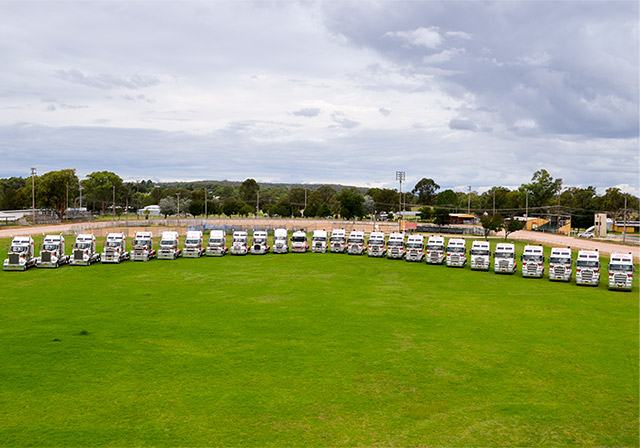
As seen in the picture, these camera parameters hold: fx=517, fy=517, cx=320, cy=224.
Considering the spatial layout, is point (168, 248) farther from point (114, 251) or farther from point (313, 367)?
point (313, 367)

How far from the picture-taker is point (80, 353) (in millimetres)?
21672

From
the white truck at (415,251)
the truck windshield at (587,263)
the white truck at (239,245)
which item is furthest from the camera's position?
the white truck at (239,245)

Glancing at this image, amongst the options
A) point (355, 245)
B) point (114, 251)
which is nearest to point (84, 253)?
point (114, 251)

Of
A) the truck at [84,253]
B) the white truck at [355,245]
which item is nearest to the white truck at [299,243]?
the white truck at [355,245]

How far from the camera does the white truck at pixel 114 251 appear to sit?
170ft

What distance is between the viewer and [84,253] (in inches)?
1976

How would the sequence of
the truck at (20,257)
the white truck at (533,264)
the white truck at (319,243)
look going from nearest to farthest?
1. the truck at (20,257)
2. the white truck at (533,264)
3. the white truck at (319,243)

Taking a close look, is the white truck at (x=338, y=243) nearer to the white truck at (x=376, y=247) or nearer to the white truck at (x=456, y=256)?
the white truck at (x=376, y=247)

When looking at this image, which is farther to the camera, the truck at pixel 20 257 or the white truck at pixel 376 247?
the white truck at pixel 376 247

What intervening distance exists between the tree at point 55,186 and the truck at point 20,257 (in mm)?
91924

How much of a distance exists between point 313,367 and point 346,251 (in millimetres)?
44649

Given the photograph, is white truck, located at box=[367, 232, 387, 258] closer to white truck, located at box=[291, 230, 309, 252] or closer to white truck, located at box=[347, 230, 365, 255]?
white truck, located at box=[347, 230, 365, 255]

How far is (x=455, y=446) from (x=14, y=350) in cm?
1838

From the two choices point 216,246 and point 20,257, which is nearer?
point 20,257
